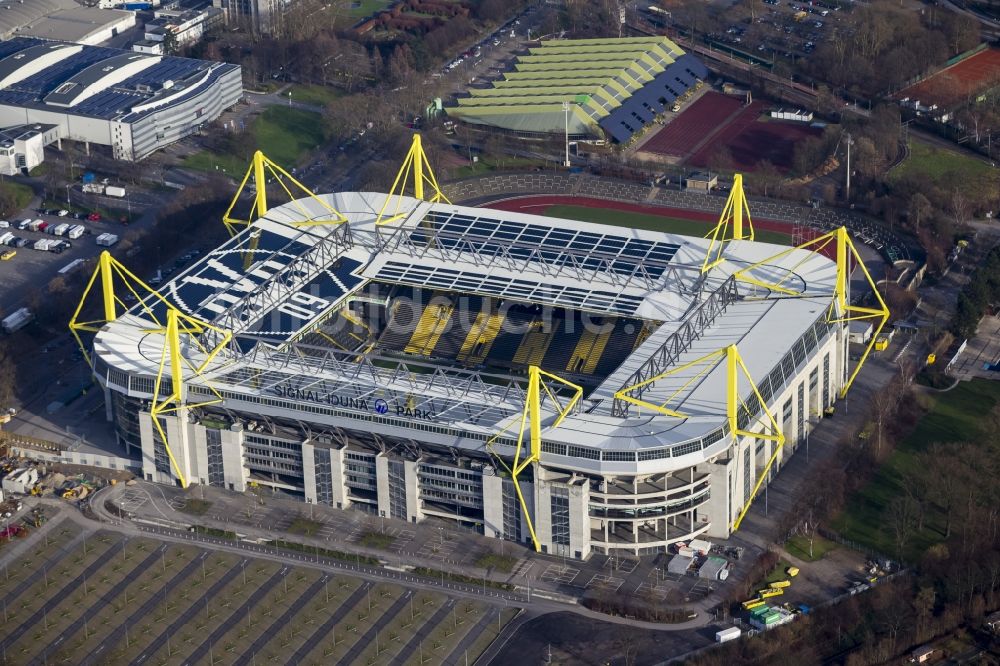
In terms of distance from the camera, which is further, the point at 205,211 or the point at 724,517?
the point at 205,211

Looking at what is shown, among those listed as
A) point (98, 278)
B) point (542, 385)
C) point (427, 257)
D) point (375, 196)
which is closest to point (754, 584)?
point (542, 385)

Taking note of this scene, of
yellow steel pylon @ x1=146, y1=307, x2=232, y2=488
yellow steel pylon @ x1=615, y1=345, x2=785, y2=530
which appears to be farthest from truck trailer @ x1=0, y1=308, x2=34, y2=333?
yellow steel pylon @ x1=615, y1=345, x2=785, y2=530

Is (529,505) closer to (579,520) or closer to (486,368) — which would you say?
(579,520)

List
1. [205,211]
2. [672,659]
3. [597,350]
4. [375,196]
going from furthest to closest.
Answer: [205,211] → [375,196] → [597,350] → [672,659]

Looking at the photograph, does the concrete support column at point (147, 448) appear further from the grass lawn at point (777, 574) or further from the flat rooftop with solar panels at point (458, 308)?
the grass lawn at point (777, 574)

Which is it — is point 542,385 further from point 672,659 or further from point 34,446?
point 34,446

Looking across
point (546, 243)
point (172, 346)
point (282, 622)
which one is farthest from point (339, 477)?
point (546, 243)

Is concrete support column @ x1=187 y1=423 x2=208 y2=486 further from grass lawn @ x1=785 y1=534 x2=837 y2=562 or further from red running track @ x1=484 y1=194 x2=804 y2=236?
red running track @ x1=484 y1=194 x2=804 y2=236
